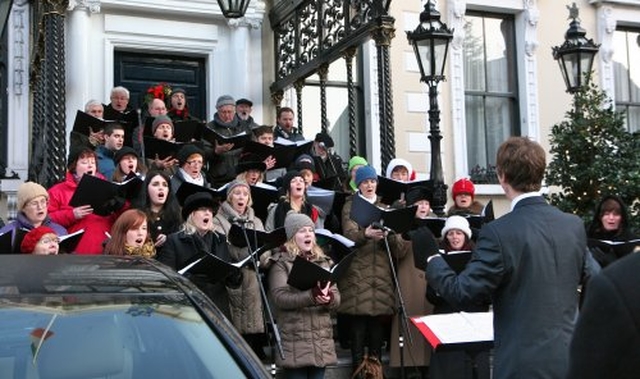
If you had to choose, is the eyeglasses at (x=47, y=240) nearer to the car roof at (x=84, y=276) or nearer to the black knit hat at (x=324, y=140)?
the car roof at (x=84, y=276)

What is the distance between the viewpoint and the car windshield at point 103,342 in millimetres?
2621

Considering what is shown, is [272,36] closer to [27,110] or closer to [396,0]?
[396,0]

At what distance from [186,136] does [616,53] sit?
9.62m

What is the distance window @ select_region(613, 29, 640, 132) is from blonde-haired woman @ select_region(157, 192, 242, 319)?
10357 millimetres

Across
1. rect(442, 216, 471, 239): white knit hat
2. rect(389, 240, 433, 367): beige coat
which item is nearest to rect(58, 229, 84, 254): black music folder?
rect(389, 240, 433, 367): beige coat

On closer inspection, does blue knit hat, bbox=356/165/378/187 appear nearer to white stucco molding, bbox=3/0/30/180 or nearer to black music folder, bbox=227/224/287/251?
black music folder, bbox=227/224/287/251

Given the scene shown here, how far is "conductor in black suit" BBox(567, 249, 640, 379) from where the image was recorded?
58.9 inches

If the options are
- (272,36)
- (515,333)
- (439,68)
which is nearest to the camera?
(515,333)

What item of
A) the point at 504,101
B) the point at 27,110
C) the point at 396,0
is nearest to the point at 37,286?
the point at 27,110

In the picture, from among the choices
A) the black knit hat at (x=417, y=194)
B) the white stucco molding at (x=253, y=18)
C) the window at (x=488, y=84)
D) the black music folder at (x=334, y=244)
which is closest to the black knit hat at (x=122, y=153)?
the black music folder at (x=334, y=244)

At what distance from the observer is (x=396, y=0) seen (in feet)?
42.7

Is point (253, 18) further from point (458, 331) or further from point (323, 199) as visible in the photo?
point (458, 331)

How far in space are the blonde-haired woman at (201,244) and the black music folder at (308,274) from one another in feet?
1.52

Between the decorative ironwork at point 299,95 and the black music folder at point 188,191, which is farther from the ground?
the decorative ironwork at point 299,95
